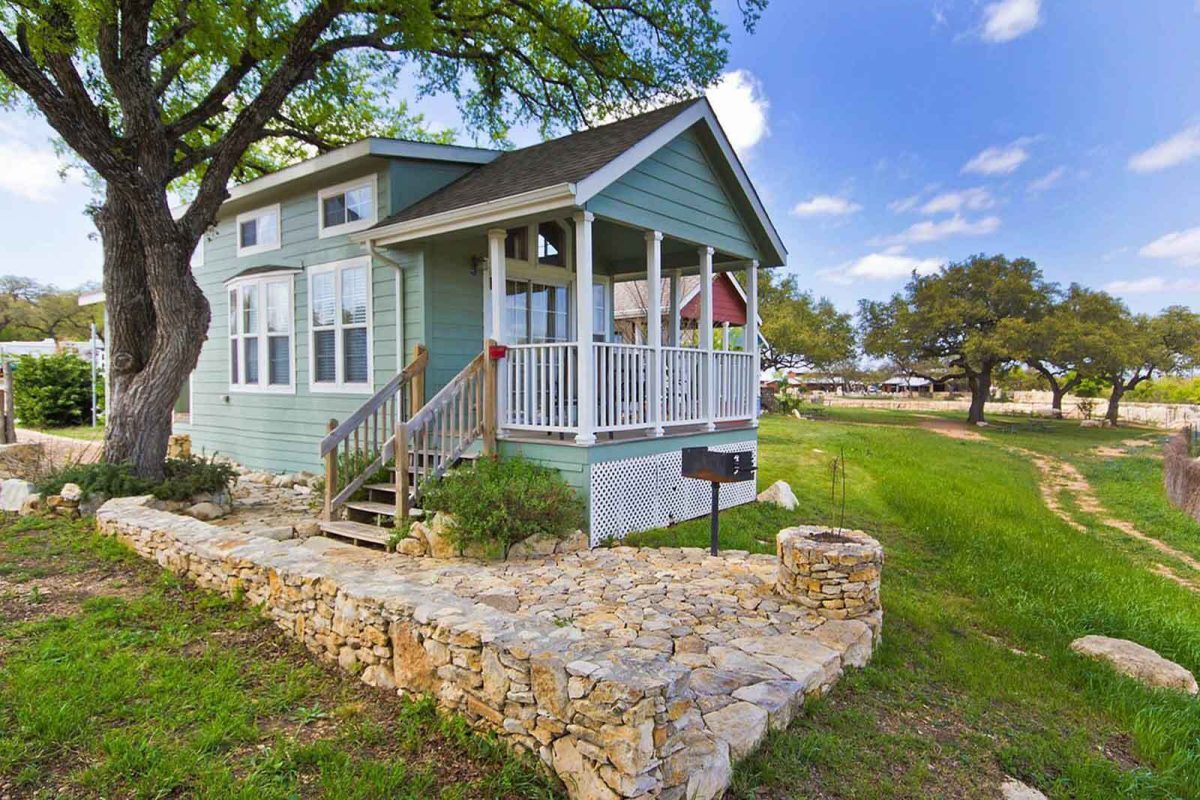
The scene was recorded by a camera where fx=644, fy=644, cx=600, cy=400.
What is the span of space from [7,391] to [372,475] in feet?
28.1

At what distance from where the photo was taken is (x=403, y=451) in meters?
6.38

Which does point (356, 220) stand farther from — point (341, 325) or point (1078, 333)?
point (1078, 333)

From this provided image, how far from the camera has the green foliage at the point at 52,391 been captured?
663 inches

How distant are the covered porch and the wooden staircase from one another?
Answer: 27 cm

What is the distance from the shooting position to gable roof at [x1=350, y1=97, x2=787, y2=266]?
632 centimetres

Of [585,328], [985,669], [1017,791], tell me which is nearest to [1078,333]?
[585,328]

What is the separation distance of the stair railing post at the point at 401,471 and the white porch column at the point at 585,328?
1711 mm

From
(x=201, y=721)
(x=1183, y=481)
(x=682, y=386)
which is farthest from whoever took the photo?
(x=1183, y=481)

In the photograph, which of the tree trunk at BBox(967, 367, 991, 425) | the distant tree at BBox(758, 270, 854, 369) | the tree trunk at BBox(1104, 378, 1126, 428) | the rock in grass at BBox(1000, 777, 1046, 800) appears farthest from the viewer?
the distant tree at BBox(758, 270, 854, 369)

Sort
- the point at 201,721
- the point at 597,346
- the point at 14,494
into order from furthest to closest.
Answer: the point at 14,494, the point at 597,346, the point at 201,721

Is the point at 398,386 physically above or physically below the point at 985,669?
above

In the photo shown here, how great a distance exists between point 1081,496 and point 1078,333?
636 inches

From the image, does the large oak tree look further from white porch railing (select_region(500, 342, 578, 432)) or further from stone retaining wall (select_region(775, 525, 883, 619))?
stone retaining wall (select_region(775, 525, 883, 619))

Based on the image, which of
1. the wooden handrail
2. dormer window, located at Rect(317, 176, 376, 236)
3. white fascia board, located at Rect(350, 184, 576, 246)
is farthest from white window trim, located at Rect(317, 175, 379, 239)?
the wooden handrail
